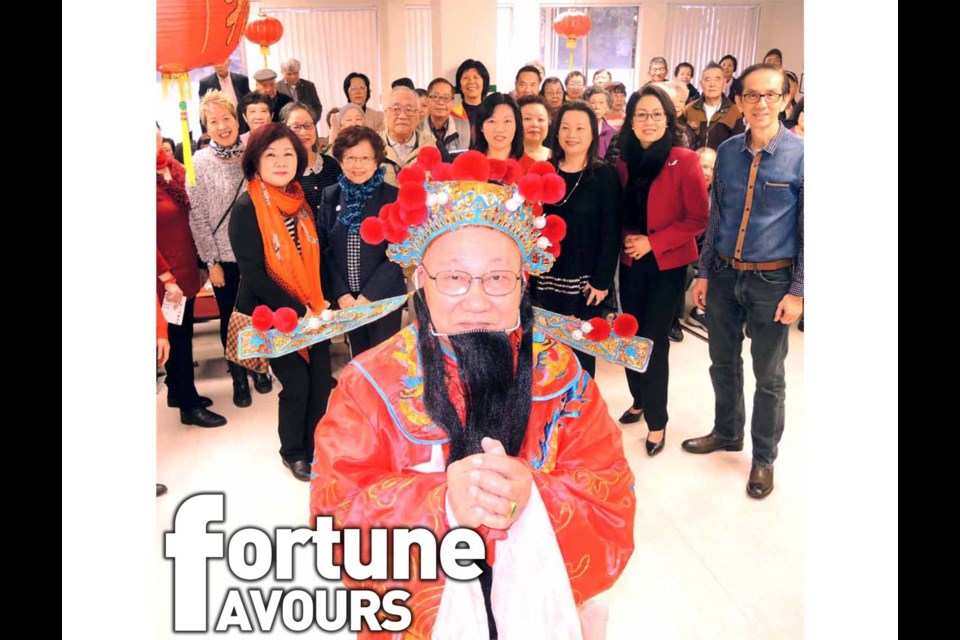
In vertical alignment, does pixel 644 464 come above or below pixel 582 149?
below

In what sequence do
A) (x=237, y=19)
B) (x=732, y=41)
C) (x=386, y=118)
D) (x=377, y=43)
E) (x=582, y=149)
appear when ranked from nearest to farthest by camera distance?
(x=237, y=19) → (x=582, y=149) → (x=386, y=118) → (x=732, y=41) → (x=377, y=43)

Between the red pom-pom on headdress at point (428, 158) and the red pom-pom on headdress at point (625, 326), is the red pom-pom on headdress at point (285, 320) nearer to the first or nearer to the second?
the red pom-pom on headdress at point (428, 158)

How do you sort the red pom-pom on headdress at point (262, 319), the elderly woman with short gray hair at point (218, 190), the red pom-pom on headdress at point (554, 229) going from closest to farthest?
the red pom-pom on headdress at point (554, 229)
the red pom-pom on headdress at point (262, 319)
the elderly woman with short gray hair at point (218, 190)

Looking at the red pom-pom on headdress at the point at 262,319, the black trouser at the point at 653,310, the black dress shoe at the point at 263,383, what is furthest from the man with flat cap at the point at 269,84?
the red pom-pom on headdress at the point at 262,319

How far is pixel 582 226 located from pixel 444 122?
42.1 inches

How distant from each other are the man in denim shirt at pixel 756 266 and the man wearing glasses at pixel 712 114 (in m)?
0.70

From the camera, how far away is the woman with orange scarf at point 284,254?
190 centimetres

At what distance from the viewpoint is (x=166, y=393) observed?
2.38 m

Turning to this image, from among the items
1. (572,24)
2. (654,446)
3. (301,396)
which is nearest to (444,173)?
(301,396)

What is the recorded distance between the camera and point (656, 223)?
6.93 ft

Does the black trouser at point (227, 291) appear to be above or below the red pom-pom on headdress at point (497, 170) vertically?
below

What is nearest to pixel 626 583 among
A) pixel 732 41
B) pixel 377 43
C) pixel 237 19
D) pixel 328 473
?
pixel 328 473
